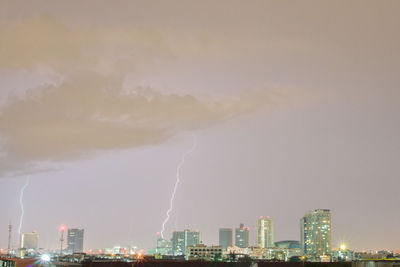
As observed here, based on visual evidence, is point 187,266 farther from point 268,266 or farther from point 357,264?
point 357,264

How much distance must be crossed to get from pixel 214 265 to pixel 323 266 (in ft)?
84.7

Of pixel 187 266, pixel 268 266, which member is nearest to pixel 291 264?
pixel 268 266

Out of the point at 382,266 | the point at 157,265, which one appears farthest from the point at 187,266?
the point at 382,266

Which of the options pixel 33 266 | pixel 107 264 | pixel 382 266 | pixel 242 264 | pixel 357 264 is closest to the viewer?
pixel 382 266

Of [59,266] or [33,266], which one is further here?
[59,266]

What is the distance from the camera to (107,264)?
3455 inches

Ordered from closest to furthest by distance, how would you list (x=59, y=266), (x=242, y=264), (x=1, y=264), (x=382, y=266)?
1. (x=382, y=266)
2. (x=1, y=264)
3. (x=59, y=266)
4. (x=242, y=264)

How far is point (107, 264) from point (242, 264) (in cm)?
4430

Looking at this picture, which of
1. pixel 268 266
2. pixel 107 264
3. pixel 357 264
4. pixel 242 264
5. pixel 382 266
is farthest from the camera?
pixel 242 264

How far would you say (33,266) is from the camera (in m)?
94.9

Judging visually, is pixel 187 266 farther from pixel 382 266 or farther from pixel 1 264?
pixel 382 266

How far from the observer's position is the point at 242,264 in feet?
406

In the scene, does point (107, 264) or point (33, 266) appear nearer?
point (107, 264)

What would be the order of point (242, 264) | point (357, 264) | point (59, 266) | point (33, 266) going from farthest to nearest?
1. point (242, 264)
2. point (59, 266)
3. point (33, 266)
4. point (357, 264)
